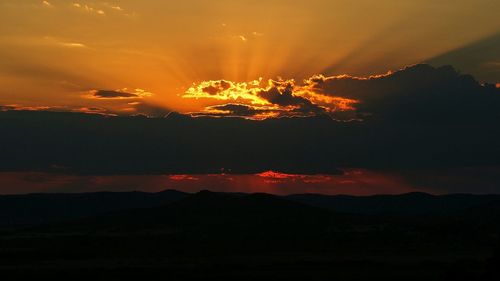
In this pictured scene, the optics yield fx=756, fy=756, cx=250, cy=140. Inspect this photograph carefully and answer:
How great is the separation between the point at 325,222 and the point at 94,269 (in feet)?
240

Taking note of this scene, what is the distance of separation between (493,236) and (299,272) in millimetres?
57028

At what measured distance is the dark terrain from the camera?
86.3 meters

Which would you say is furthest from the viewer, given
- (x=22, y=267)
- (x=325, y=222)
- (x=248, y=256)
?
(x=325, y=222)

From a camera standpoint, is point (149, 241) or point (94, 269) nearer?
point (94, 269)

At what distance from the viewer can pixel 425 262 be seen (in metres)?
94.8

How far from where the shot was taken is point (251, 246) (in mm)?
120188

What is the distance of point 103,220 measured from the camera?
182625 millimetres

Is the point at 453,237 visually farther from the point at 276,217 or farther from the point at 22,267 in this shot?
the point at 22,267

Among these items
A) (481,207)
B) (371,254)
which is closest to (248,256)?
(371,254)

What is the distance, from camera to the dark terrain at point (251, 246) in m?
86.3

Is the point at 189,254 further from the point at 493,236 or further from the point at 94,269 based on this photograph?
the point at 493,236

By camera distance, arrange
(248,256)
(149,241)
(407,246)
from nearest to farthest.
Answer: (248,256)
(407,246)
(149,241)

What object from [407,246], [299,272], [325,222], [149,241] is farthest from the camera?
[325,222]

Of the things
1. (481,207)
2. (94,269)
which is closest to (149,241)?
(94,269)
